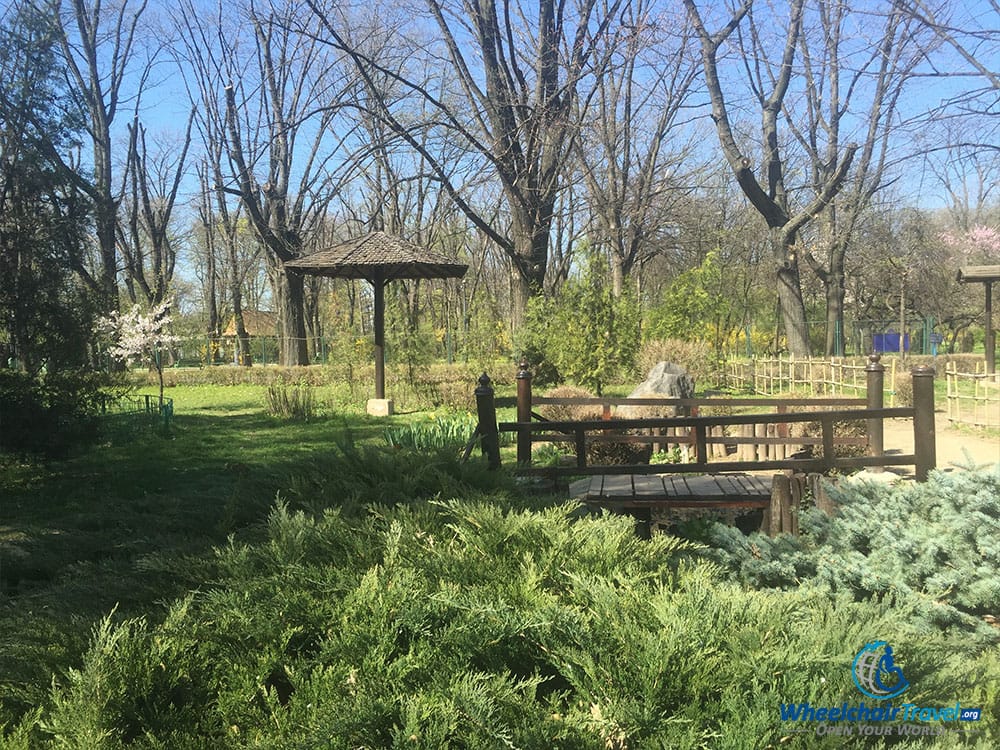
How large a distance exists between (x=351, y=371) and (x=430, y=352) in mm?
2165

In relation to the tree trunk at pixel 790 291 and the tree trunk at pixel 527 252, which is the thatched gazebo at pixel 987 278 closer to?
the tree trunk at pixel 790 291

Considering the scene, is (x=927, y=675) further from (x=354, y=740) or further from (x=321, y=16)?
(x=321, y=16)

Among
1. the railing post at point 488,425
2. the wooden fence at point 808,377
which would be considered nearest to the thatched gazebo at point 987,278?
the wooden fence at point 808,377

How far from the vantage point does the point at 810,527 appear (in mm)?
3662

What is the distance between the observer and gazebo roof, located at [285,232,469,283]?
13586 mm

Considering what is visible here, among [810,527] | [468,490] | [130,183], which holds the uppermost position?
[130,183]

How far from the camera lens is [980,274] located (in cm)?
1950

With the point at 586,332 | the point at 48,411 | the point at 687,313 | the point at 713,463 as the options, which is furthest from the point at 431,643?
the point at 687,313

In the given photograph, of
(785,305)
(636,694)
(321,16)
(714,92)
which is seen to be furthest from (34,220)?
(785,305)

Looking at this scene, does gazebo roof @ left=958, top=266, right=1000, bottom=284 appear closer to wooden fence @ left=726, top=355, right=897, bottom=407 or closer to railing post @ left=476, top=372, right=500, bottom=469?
wooden fence @ left=726, top=355, right=897, bottom=407

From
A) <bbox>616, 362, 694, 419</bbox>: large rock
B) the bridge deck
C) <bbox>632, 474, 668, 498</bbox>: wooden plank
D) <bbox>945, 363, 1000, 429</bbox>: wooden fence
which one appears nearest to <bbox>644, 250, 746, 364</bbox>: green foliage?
<bbox>616, 362, 694, 419</bbox>: large rock

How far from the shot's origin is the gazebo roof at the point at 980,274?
1939 cm
